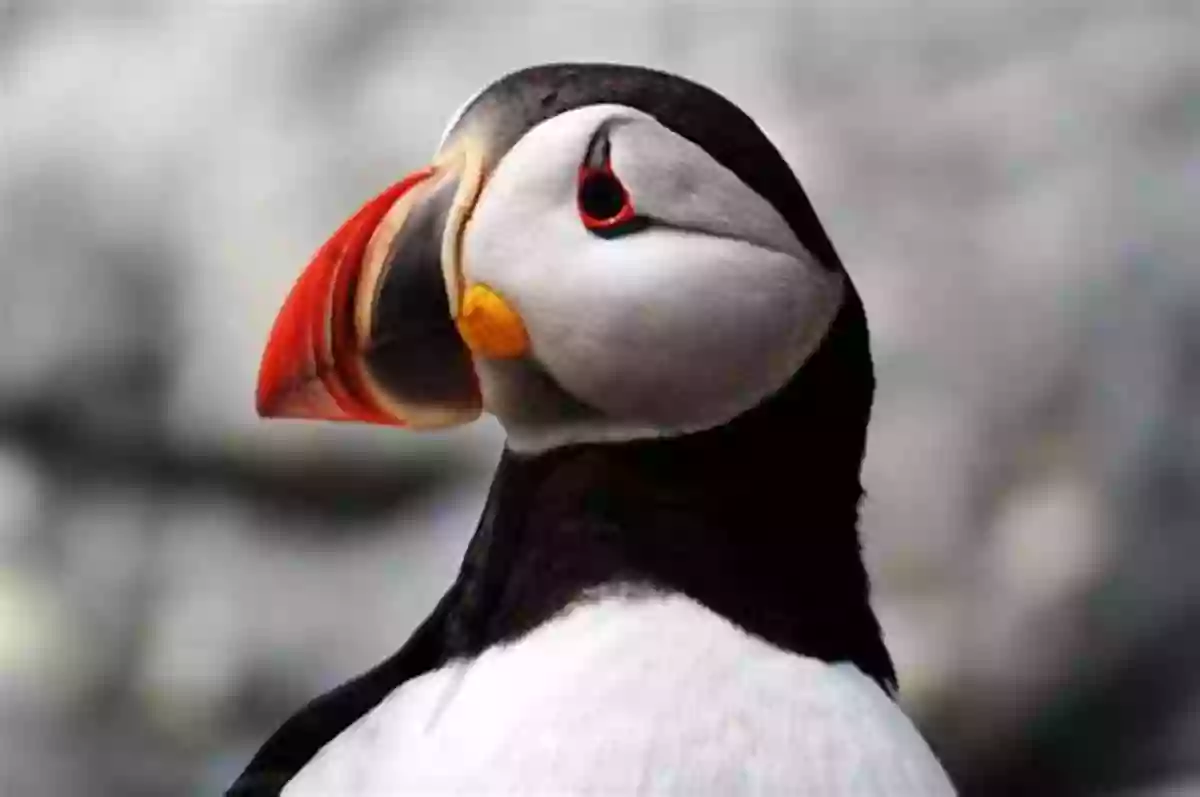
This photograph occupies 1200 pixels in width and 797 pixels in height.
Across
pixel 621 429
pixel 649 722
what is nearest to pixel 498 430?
pixel 621 429

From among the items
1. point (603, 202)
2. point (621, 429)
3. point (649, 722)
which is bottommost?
point (649, 722)

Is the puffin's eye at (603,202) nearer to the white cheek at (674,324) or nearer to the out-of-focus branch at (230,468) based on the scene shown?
the white cheek at (674,324)

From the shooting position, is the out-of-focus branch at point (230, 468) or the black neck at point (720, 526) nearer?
the black neck at point (720, 526)

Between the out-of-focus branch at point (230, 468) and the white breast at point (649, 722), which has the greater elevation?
the out-of-focus branch at point (230, 468)

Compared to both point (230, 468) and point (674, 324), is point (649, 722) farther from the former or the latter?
point (230, 468)

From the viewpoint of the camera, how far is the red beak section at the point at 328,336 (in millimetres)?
695

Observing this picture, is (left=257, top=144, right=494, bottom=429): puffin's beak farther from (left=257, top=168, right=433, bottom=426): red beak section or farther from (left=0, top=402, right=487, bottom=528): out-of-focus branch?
(left=0, top=402, right=487, bottom=528): out-of-focus branch

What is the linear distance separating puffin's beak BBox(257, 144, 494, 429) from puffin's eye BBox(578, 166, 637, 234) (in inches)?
2.6

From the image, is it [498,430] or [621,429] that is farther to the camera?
[498,430]

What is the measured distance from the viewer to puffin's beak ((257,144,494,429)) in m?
0.69

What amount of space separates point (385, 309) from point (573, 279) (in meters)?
0.11

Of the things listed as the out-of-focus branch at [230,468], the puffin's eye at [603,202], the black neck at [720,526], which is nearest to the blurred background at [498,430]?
the out-of-focus branch at [230,468]

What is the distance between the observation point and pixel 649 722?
2.02 ft

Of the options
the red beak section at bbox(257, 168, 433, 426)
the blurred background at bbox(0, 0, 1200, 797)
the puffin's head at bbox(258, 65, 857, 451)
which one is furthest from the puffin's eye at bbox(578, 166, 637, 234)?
the blurred background at bbox(0, 0, 1200, 797)
